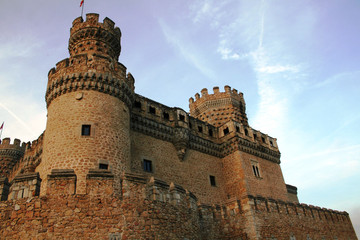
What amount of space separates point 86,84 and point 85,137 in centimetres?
286

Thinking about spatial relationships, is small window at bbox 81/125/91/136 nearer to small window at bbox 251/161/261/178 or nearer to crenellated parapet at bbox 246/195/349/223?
crenellated parapet at bbox 246/195/349/223

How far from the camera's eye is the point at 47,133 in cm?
1391

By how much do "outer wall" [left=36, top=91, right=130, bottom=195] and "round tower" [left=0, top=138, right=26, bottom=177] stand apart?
15.5 metres

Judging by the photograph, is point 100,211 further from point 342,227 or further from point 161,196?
point 342,227

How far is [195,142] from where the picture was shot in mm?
21797

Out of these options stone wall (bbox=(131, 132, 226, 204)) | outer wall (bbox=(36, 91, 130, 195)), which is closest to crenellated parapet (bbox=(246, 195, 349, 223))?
stone wall (bbox=(131, 132, 226, 204))

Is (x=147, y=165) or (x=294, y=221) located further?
(x=147, y=165)

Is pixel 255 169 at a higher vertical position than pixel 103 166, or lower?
higher

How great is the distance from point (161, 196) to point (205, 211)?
20.7ft

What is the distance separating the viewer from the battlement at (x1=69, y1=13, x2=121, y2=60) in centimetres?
1794

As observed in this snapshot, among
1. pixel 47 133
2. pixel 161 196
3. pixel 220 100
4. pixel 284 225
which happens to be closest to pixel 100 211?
pixel 161 196

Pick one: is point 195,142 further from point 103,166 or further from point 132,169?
point 103,166

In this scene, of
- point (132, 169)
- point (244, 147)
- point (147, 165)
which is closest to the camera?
point (132, 169)

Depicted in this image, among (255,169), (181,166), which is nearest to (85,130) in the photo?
(181,166)
